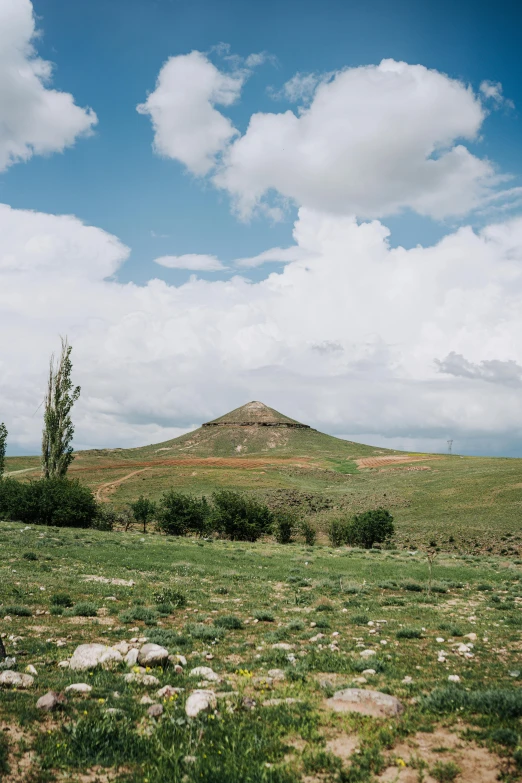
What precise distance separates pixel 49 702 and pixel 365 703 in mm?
5289

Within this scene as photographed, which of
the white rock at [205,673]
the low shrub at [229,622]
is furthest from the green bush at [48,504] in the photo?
the white rock at [205,673]

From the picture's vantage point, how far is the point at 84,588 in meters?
18.0

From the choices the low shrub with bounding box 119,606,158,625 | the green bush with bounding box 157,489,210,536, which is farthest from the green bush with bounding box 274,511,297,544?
the low shrub with bounding box 119,606,158,625

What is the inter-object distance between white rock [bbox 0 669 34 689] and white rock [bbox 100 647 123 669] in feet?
5.33

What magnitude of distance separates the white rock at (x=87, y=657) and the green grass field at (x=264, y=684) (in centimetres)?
Result: 20

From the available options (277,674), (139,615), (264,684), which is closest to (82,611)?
(139,615)

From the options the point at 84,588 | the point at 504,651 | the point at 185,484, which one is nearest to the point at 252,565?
the point at 84,588

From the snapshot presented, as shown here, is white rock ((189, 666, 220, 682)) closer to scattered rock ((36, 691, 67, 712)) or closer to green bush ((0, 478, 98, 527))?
scattered rock ((36, 691, 67, 712))

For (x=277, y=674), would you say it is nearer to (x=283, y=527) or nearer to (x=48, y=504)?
(x=48, y=504)

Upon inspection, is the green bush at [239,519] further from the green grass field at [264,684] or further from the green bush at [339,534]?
the green grass field at [264,684]

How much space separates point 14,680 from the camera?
831cm

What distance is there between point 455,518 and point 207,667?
76.0 meters

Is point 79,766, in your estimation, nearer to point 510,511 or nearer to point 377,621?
point 377,621

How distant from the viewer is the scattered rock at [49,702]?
726 centimetres
